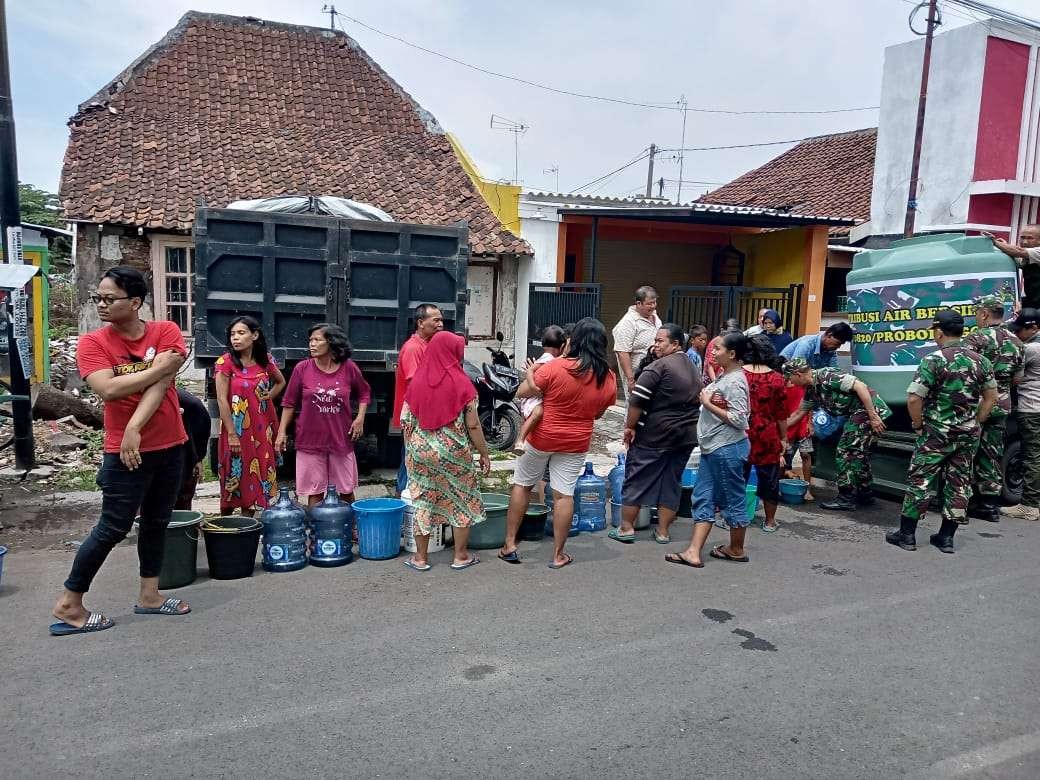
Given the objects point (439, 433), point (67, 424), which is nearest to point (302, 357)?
point (439, 433)

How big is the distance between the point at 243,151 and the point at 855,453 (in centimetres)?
1182

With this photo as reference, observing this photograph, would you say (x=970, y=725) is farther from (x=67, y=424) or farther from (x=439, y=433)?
(x=67, y=424)

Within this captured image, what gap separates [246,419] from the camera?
5.70m

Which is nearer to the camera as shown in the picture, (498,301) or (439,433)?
(439,433)

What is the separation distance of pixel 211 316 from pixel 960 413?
19.7ft

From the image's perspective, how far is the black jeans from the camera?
4.01m

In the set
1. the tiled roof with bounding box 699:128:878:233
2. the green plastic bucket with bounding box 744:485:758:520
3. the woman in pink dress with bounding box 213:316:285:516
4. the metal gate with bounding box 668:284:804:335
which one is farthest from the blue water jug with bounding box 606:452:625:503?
the tiled roof with bounding box 699:128:878:233

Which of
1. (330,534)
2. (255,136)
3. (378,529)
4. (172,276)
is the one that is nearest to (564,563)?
(378,529)

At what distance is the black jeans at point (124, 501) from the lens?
4.01 metres

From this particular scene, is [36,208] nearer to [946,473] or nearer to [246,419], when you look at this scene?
[246,419]

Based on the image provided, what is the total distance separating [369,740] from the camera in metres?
3.12

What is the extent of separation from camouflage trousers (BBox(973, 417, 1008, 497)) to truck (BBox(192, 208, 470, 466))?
4.73 m

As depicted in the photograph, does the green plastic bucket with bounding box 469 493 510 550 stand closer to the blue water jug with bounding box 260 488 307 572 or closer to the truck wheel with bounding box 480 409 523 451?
the blue water jug with bounding box 260 488 307 572

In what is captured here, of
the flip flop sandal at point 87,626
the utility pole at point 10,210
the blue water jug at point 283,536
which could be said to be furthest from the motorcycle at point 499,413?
the flip flop sandal at point 87,626
